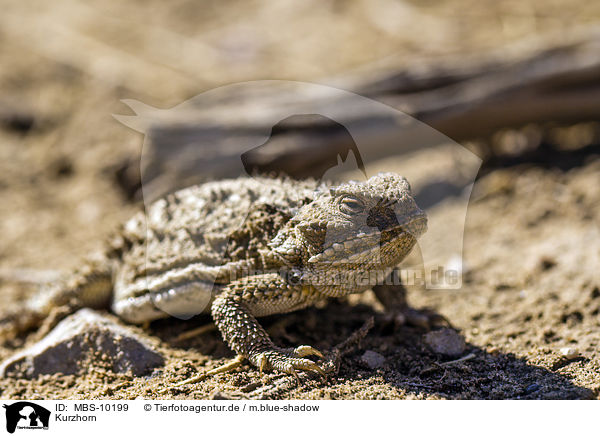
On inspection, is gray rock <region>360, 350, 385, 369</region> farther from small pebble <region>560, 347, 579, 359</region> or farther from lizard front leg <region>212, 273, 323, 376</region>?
small pebble <region>560, 347, 579, 359</region>

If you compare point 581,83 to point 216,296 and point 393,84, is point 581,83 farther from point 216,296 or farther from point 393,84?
point 216,296

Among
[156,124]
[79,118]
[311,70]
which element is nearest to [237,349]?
[156,124]

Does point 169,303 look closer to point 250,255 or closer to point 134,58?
point 250,255

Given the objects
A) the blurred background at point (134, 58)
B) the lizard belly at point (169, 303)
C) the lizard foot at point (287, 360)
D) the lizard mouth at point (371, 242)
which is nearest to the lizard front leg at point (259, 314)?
the lizard foot at point (287, 360)

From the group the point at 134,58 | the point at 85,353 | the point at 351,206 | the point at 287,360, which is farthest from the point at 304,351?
the point at 134,58

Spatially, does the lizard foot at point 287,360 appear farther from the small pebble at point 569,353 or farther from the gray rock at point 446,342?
the small pebble at point 569,353
